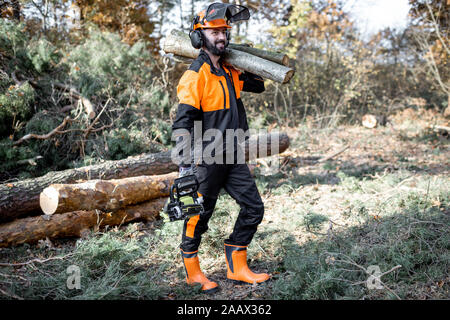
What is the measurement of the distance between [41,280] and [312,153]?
289 inches

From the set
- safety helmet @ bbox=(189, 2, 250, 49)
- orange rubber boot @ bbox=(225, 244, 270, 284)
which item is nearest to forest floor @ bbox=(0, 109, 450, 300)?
orange rubber boot @ bbox=(225, 244, 270, 284)

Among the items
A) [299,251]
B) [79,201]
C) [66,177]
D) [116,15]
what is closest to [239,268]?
[299,251]

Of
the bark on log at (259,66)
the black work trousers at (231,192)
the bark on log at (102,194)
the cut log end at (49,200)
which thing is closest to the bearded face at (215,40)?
the bark on log at (259,66)

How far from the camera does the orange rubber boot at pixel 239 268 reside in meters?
3.32

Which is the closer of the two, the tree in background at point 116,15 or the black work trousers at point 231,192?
the black work trousers at point 231,192

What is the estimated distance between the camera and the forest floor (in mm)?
2861

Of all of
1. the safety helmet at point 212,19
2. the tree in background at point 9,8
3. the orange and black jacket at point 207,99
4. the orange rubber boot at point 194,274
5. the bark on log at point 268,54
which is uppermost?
the tree in background at point 9,8

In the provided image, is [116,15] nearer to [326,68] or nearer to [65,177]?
[326,68]

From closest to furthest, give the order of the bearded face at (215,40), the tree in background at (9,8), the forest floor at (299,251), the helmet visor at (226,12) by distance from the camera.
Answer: the forest floor at (299,251), the helmet visor at (226,12), the bearded face at (215,40), the tree in background at (9,8)

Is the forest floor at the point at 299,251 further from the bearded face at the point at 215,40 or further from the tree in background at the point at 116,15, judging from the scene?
the tree in background at the point at 116,15

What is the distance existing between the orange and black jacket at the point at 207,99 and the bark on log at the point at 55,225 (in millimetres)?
2270

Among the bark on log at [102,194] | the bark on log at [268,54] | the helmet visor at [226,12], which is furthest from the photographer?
the bark on log at [102,194]

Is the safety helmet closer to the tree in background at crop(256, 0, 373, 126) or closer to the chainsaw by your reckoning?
the chainsaw

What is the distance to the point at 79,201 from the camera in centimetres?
438
